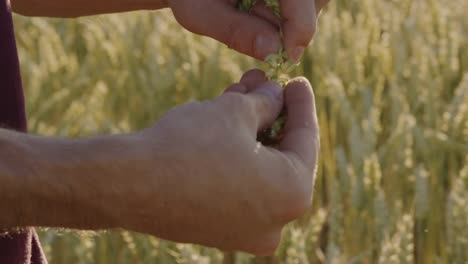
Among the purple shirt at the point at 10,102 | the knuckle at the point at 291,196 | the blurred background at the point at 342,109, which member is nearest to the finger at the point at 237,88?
the knuckle at the point at 291,196

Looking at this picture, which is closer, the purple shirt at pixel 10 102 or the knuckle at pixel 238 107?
the knuckle at pixel 238 107

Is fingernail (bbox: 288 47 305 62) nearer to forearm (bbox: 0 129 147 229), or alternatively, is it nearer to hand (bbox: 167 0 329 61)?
hand (bbox: 167 0 329 61)

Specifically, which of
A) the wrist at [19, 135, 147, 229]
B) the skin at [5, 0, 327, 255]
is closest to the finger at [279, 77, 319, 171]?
the skin at [5, 0, 327, 255]

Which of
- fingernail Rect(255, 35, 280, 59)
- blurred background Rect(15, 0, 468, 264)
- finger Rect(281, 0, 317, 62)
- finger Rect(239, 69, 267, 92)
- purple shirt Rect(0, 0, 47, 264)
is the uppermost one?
finger Rect(281, 0, 317, 62)

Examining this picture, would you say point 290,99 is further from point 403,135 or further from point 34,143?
point 403,135

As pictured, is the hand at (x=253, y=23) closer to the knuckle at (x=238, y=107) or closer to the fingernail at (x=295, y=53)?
the fingernail at (x=295, y=53)

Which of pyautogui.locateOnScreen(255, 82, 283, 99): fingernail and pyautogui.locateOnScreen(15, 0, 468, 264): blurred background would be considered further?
pyautogui.locateOnScreen(15, 0, 468, 264): blurred background

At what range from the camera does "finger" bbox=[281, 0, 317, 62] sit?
1.04 m

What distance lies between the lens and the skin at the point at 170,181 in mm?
789

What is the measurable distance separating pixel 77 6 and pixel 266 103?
1.34 ft

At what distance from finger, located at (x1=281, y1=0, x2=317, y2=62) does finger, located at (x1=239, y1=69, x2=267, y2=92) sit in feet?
0.15

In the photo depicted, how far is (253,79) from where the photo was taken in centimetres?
100

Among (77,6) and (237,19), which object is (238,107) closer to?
(237,19)

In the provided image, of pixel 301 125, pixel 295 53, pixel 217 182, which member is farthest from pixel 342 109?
pixel 217 182
